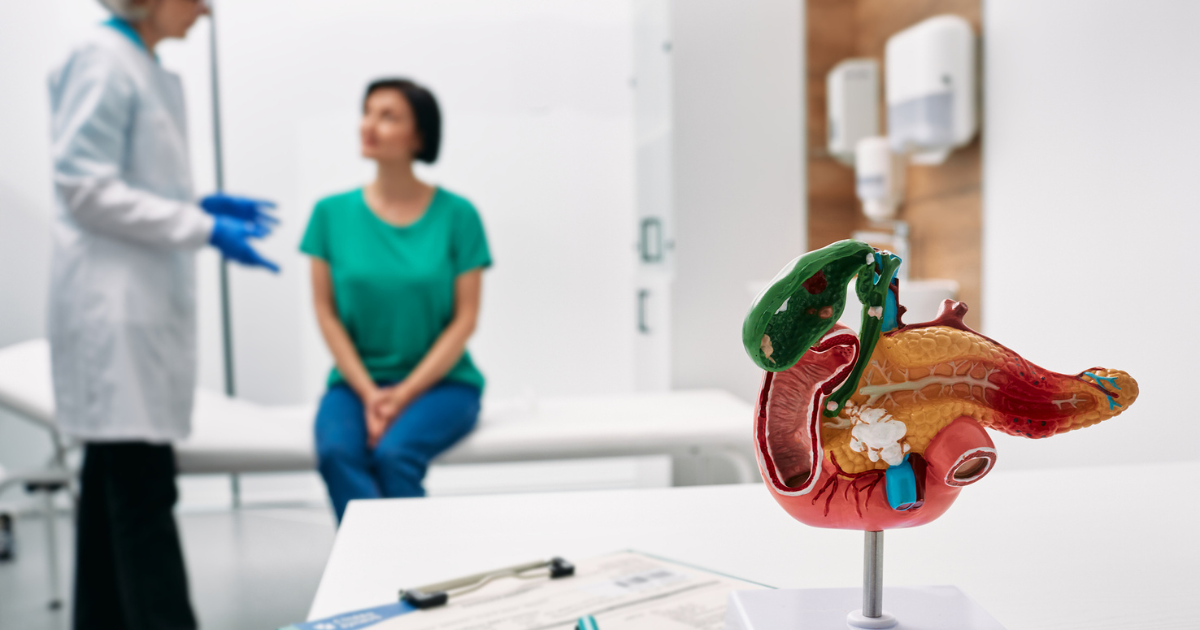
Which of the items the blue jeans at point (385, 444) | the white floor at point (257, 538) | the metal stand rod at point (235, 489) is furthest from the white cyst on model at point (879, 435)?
the metal stand rod at point (235, 489)

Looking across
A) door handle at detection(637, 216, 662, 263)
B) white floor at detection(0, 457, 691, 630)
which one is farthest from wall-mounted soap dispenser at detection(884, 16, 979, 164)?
white floor at detection(0, 457, 691, 630)

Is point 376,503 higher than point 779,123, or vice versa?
point 779,123

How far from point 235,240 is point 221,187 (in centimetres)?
107

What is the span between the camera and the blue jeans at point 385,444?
1.81 m

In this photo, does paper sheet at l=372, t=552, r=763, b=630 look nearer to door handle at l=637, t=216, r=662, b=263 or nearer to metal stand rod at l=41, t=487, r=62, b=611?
metal stand rod at l=41, t=487, r=62, b=611

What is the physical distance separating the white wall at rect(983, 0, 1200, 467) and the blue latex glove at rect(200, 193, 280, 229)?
1.62 m

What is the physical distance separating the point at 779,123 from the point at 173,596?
1.96m

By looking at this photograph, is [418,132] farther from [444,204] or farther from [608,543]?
[608,543]

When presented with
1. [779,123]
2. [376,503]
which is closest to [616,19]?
[779,123]

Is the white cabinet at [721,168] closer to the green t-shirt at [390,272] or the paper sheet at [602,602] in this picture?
the green t-shirt at [390,272]

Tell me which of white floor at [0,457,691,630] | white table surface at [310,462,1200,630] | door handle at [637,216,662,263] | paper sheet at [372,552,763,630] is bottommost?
white floor at [0,457,691,630]

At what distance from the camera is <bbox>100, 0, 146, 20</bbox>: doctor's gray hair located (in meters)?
1.67

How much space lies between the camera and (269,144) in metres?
2.74

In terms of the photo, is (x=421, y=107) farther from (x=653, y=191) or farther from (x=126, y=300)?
(x=653, y=191)
